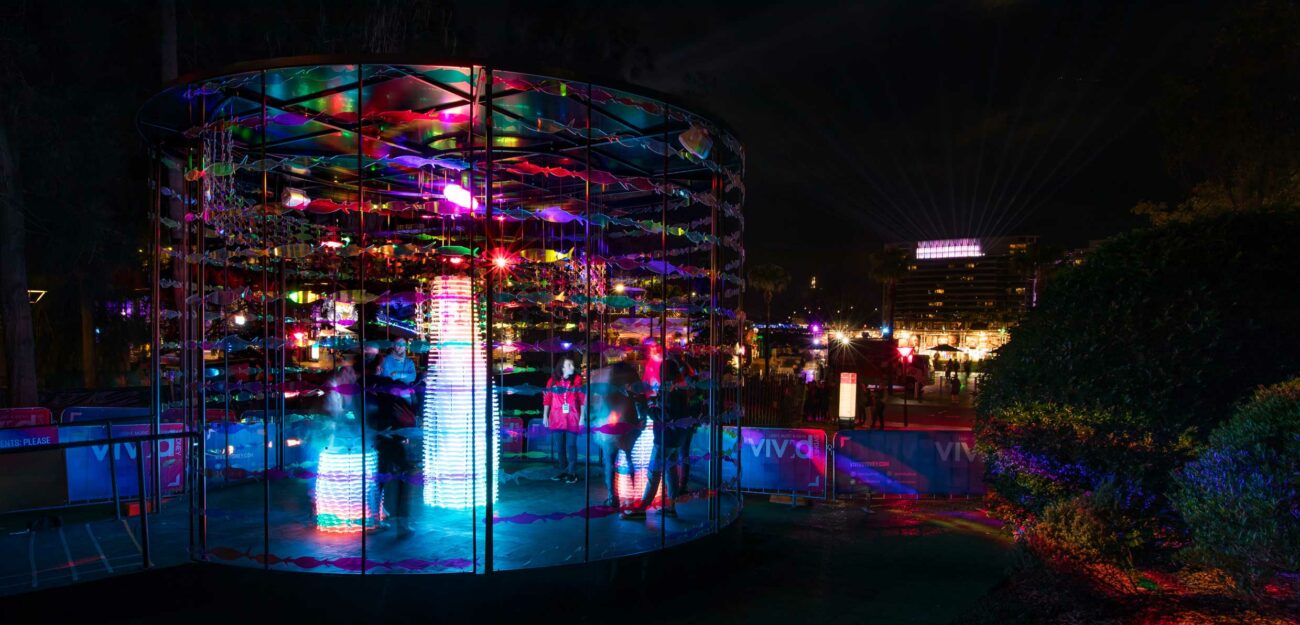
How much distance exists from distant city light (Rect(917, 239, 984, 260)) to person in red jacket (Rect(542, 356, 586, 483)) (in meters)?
121

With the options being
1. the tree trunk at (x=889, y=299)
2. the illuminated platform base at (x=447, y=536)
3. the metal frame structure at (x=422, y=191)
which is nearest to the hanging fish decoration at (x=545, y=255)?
the metal frame structure at (x=422, y=191)

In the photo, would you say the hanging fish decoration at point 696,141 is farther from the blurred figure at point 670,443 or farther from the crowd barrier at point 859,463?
the crowd barrier at point 859,463

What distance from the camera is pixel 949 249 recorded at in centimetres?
12581

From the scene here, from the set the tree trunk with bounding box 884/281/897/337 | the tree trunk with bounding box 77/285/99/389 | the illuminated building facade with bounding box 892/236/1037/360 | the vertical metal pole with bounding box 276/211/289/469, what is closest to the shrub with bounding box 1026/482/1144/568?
the vertical metal pole with bounding box 276/211/289/469

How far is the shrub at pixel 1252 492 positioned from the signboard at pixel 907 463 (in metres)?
6.38

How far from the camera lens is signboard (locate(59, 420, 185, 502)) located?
34.0 feet

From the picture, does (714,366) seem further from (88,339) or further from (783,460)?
(88,339)

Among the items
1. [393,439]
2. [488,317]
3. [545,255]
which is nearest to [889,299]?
[545,255]

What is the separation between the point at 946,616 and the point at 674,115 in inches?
211

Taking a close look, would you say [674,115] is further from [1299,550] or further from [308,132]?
[1299,550]

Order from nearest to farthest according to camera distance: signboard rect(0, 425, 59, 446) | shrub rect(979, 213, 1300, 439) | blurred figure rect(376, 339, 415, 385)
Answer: shrub rect(979, 213, 1300, 439) → blurred figure rect(376, 339, 415, 385) → signboard rect(0, 425, 59, 446)

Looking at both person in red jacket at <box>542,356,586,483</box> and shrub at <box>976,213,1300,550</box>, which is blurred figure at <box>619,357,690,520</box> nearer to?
person in red jacket at <box>542,356,586,483</box>

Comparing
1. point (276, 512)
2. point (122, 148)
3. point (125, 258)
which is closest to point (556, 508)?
point (276, 512)

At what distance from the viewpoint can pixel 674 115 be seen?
7699 mm
